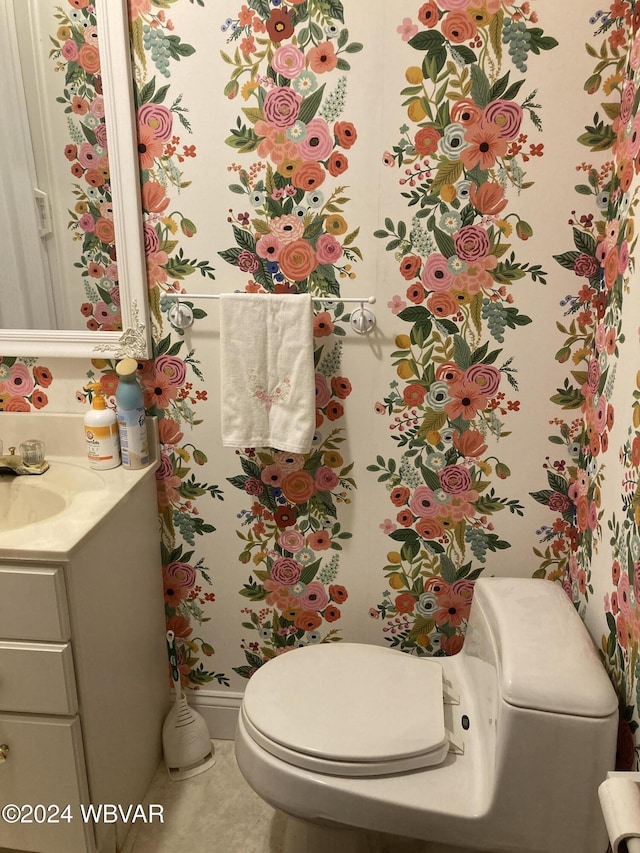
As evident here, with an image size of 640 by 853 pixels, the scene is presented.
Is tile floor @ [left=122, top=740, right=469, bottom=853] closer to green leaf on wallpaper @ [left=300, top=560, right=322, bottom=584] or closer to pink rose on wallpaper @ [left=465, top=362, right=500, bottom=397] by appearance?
green leaf on wallpaper @ [left=300, top=560, right=322, bottom=584]

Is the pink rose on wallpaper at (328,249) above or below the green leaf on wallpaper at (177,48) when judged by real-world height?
below

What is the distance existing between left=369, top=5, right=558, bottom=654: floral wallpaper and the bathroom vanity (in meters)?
0.59

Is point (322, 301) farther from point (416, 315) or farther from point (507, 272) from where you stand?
point (507, 272)

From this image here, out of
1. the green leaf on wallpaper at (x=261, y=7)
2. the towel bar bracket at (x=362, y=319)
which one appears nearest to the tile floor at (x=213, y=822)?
the towel bar bracket at (x=362, y=319)

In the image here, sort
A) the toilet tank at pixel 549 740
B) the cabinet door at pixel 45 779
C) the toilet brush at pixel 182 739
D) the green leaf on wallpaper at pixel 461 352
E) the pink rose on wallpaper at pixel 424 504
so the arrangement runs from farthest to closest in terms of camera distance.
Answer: the toilet brush at pixel 182 739 < the pink rose on wallpaper at pixel 424 504 < the green leaf on wallpaper at pixel 461 352 < the cabinet door at pixel 45 779 < the toilet tank at pixel 549 740

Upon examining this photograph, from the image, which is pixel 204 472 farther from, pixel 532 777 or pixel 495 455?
pixel 532 777

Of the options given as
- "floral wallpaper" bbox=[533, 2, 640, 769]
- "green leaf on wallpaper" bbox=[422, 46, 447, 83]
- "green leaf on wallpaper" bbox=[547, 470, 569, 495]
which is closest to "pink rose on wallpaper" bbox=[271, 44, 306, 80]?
"green leaf on wallpaper" bbox=[422, 46, 447, 83]

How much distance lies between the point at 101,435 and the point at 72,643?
473mm

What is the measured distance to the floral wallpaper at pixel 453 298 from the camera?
128 centimetres

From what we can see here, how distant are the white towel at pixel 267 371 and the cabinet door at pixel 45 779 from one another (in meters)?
0.67

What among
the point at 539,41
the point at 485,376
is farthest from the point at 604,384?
the point at 539,41

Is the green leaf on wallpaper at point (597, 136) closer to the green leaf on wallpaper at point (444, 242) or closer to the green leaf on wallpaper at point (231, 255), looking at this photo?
the green leaf on wallpaper at point (444, 242)

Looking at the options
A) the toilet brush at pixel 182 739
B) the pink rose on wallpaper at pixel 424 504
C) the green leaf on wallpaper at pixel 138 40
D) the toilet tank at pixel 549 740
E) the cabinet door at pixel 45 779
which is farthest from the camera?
the toilet brush at pixel 182 739

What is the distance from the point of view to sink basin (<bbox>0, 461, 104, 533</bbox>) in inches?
56.0
